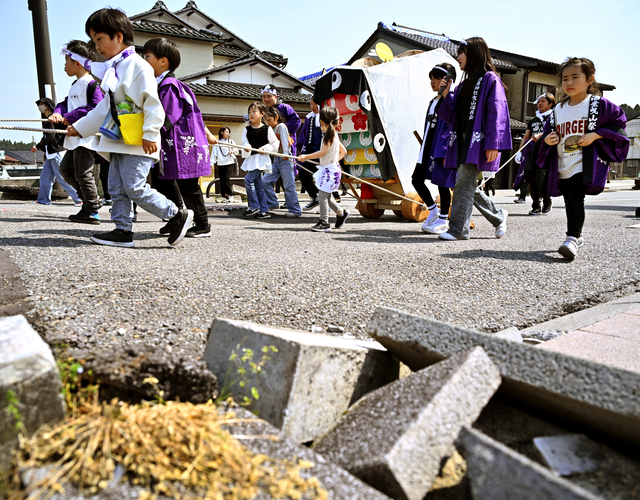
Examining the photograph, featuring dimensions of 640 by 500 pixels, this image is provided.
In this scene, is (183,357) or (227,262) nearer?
(183,357)

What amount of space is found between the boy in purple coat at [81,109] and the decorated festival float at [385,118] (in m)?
3.44

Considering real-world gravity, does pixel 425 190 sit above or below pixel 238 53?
below

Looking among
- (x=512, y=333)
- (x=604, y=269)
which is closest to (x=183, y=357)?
(x=512, y=333)

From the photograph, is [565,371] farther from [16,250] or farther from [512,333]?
[16,250]

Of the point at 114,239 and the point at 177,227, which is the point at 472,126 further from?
the point at 114,239

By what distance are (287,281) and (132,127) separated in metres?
1.84

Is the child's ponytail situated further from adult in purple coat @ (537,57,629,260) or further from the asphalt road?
adult in purple coat @ (537,57,629,260)

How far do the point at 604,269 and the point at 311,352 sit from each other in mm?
3206

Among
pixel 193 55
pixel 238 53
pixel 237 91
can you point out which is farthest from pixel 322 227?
pixel 238 53

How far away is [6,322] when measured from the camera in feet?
4.59

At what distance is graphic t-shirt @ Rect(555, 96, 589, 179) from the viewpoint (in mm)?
4102

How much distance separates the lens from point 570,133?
4164mm

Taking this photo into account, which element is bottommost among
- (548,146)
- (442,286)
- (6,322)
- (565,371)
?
(442,286)

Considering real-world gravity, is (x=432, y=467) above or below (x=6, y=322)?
below
